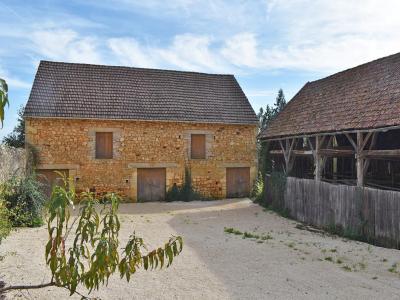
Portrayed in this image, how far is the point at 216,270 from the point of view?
7035 millimetres

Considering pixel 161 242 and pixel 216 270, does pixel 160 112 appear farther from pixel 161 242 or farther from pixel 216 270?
pixel 216 270

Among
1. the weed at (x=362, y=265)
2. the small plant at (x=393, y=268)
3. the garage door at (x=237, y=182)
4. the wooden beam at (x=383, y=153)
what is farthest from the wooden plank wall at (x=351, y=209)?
the garage door at (x=237, y=182)

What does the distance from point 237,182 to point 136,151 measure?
5.25 metres

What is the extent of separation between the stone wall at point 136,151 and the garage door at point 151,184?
27 cm

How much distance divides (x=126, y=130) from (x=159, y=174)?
2.52 metres

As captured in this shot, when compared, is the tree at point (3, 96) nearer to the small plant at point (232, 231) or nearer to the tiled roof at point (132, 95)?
the small plant at point (232, 231)

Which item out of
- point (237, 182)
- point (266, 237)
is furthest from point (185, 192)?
point (266, 237)

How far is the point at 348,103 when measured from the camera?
1249 cm

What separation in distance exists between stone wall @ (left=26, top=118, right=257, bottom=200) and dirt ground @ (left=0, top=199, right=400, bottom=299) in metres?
5.48

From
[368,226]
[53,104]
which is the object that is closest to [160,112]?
[53,104]

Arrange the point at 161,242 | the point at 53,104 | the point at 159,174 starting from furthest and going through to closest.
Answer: the point at 159,174 < the point at 53,104 < the point at 161,242

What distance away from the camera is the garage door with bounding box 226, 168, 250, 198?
736 inches

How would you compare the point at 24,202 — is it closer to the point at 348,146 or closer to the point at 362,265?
the point at 362,265

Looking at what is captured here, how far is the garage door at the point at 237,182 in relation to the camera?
18.7 m
